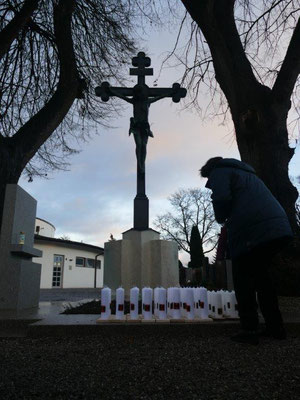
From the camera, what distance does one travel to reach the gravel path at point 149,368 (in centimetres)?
158

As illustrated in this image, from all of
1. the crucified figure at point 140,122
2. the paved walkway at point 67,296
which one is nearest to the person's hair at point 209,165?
the crucified figure at point 140,122

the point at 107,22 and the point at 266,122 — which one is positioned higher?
the point at 107,22

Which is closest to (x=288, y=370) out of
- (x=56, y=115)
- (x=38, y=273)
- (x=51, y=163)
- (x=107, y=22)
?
(x=38, y=273)

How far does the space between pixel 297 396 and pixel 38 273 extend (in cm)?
444

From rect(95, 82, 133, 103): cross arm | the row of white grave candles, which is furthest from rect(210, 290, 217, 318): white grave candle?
rect(95, 82, 133, 103): cross arm

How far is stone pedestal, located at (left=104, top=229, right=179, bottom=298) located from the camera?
209 inches

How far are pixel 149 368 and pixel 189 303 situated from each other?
1.25 meters

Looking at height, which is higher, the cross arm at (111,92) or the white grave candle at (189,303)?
the cross arm at (111,92)

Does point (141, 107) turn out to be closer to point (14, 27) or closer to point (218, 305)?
point (14, 27)

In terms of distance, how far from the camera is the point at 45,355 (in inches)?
89.8

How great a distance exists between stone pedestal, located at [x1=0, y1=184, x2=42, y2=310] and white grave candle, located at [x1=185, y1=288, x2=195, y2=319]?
224cm

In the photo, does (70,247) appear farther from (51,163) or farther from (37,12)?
(37,12)

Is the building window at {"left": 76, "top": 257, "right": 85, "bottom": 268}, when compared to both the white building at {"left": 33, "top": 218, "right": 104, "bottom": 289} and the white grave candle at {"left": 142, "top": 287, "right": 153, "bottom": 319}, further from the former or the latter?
the white grave candle at {"left": 142, "top": 287, "right": 153, "bottom": 319}

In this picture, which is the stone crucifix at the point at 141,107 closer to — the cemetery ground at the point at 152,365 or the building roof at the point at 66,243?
the cemetery ground at the point at 152,365
